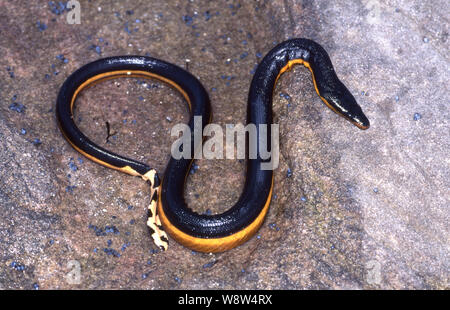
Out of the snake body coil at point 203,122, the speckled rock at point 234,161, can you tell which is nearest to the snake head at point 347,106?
the snake body coil at point 203,122

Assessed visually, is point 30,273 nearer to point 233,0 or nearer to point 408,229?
point 408,229

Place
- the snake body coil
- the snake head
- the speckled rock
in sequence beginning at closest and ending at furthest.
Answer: the speckled rock < the snake body coil < the snake head

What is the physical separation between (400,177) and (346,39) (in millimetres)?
2125

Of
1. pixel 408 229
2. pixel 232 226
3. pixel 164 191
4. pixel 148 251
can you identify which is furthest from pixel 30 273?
pixel 408 229

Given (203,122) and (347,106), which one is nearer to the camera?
(347,106)

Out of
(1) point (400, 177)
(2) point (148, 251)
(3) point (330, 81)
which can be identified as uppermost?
(3) point (330, 81)

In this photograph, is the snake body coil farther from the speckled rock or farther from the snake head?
the speckled rock

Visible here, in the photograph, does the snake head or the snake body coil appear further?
the snake head

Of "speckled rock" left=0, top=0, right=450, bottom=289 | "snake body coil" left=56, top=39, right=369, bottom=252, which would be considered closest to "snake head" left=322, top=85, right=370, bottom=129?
"snake body coil" left=56, top=39, right=369, bottom=252

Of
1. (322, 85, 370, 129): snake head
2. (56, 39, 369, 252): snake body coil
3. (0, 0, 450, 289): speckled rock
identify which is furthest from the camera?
(322, 85, 370, 129): snake head

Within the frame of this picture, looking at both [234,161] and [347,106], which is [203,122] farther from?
[347,106]

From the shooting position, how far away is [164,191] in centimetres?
572

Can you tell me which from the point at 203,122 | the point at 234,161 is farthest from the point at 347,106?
the point at 203,122

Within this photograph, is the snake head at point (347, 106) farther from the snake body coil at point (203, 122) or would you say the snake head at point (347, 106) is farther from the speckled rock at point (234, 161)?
the speckled rock at point (234, 161)
